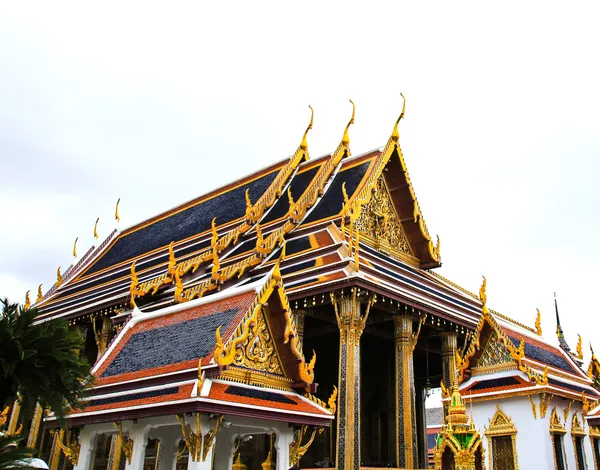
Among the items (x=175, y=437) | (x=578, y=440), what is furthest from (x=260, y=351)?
(x=578, y=440)

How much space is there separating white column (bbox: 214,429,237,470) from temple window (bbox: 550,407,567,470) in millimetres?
5709

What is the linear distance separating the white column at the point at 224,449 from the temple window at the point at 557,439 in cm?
571

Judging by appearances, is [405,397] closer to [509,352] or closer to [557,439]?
[509,352]

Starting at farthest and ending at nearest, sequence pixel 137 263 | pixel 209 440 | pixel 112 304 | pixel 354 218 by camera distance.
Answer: pixel 137 263 < pixel 112 304 < pixel 354 218 < pixel 209 440

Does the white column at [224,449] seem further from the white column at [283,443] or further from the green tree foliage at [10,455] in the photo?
the green tree foliage at [10,455]

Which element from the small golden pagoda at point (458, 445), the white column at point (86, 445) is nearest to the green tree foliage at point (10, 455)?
the white column at point (86, 445)

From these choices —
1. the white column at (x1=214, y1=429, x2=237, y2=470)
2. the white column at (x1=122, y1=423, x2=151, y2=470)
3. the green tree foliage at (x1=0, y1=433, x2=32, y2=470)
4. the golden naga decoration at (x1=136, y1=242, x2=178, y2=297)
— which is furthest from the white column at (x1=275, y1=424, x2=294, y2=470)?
the golden naga decoration at (x1=136, y1=242, x2=178, y2=297)

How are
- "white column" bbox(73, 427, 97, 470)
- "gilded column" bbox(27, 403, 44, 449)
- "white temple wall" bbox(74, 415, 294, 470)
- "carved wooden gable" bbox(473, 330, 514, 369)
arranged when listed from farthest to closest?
"gilded column" bbox(27, 403, 44, 449) < "carved wooden gable" bbox(473, 330, 514, 369) < "white column" bbox(73, 427, 97, 470) < "white temple wall" bbox(74, 415, 294, 470)

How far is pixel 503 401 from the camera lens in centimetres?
1113

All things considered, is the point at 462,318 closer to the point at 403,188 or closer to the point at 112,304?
the point at 403,188

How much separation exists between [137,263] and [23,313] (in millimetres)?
13635

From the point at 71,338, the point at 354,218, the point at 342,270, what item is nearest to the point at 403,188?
the point at 354,218

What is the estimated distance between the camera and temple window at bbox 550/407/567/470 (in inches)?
418

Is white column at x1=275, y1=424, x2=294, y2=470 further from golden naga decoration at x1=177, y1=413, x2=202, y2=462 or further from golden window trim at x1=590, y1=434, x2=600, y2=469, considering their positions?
golden window trim at x1=590, y1=434, x2=600, y2=469
